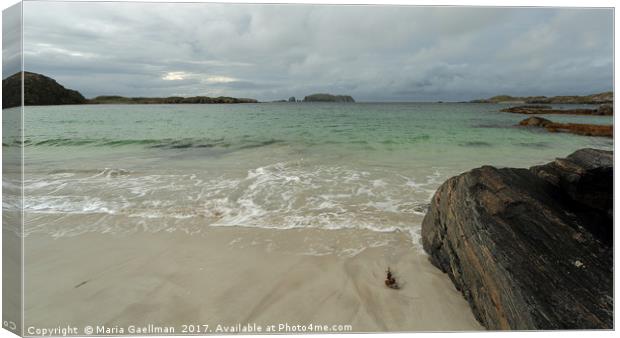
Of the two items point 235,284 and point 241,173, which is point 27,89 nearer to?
point 235,284

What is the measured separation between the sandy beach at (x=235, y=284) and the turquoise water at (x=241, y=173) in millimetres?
648

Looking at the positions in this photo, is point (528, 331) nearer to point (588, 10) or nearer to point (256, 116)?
point (588, 10)

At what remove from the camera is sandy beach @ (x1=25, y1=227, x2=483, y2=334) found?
2795 millimetres

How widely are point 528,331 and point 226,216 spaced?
4.23 m

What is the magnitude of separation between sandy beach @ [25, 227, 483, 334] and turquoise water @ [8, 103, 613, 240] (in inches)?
25.5

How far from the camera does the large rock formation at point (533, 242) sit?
230 cm

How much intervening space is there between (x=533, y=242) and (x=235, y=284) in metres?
2.89

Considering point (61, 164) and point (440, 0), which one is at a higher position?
point (440, 0)

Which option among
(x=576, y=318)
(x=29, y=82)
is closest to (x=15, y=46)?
(x=29, y=82)

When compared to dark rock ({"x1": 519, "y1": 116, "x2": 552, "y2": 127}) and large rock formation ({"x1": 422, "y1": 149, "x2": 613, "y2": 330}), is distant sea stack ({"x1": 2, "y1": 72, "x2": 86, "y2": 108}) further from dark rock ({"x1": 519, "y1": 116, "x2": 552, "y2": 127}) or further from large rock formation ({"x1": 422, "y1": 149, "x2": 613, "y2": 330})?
dark rock ({"x1": 519, "y1": 116, "x2": 552, "y2": 127})

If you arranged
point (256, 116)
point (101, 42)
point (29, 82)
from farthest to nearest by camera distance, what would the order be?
point (256, 116), point (101, 42), point (29, 82)

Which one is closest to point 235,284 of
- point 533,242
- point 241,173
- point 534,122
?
point 533,242

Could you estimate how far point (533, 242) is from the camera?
8.57ft

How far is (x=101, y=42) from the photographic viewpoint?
388 centimetres
